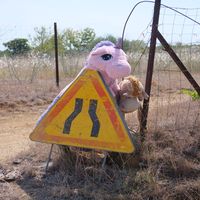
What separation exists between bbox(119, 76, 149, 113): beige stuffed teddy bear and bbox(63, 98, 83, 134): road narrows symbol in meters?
0.47

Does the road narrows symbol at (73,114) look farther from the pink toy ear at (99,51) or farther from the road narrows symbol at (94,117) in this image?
the pink toy ear at (99,51)

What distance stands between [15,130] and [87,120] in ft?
10.1

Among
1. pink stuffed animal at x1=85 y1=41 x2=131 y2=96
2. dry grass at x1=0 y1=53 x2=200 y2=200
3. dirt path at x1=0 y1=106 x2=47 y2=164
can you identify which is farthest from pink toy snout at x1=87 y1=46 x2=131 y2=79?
dirt path at x1=0 y1=106 x2=47 y2=164

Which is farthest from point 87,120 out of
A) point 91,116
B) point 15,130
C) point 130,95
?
point 15,130

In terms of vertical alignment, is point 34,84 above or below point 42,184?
below

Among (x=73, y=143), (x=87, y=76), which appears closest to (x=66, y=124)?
(x=73, y=143)

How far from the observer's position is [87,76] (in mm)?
3912

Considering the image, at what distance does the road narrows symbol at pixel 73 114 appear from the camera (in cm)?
393

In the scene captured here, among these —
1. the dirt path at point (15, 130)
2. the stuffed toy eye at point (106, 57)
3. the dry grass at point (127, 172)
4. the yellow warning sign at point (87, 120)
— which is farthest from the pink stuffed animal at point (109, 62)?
the dirt path at point (15, 130)

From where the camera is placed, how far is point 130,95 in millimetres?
4152

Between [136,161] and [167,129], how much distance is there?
65cm

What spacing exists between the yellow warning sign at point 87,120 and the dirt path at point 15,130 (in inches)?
40.6

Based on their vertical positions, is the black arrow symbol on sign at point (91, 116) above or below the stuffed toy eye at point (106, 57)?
below

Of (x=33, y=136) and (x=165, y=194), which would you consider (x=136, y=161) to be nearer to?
(x=165, y=194)
